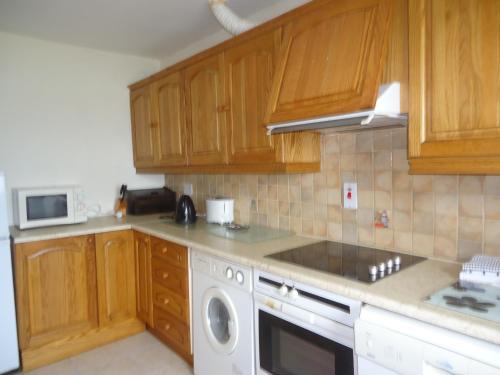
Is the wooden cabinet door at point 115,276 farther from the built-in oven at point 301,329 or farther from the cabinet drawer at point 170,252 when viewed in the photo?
the built-in oven at point 301,329

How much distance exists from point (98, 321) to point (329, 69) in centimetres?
234

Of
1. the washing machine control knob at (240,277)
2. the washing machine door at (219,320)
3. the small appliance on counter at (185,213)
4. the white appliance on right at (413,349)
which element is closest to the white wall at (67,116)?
the small appliance on counter at (185,213)

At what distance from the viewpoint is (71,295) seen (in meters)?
2.47

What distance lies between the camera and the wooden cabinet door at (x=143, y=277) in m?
2.56

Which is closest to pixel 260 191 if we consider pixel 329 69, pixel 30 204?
pixel 329 69

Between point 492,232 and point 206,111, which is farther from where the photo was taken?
point 206,111

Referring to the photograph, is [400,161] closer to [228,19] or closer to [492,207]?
[492,207]

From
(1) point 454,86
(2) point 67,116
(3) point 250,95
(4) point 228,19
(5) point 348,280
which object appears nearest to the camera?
(1) point 454,86

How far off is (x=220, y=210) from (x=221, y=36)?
1.32 metres

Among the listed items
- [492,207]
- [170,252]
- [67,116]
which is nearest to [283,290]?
[492,207]

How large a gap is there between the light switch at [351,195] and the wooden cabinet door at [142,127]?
172 centimetres

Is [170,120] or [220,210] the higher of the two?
[170,120]

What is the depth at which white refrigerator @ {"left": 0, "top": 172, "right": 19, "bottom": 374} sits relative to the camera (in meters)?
2.20

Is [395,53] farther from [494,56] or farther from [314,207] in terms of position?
[314,207]
